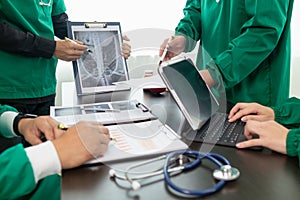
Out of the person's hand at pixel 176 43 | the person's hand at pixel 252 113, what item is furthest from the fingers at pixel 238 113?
the person's hand at pixel 176 43

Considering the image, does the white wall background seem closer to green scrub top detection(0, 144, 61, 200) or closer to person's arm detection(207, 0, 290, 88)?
person's arm detection(207, 0, 290, 88)

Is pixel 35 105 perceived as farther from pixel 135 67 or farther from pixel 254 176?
pixel 254 176

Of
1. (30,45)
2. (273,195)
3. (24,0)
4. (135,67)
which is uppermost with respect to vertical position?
(24,0)

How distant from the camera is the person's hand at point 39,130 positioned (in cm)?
91

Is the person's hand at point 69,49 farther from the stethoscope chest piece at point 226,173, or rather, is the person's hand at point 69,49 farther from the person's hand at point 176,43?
the stethoscope chest piece at point 226,173

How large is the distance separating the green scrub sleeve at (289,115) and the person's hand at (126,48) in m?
0.65

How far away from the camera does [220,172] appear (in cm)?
A: 72

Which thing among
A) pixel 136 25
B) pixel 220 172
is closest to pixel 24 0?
pixel 136 25

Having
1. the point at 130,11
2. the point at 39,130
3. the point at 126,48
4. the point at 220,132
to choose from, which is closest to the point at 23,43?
the point at 126,48

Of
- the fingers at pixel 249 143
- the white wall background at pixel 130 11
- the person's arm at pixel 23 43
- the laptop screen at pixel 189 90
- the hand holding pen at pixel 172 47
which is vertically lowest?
the fingers at pixel 249 143

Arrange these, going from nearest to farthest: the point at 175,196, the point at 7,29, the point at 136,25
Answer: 1. the point at 175,196
2. the point at 7,29
3. the point at 136,25

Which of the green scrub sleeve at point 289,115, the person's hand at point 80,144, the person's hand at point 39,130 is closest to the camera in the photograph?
the person's hand at point 80,144

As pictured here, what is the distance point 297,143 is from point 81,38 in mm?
1026

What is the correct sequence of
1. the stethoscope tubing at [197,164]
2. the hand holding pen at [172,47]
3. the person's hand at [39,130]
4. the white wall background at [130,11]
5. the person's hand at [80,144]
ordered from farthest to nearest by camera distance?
the white wall background at [130,11], the hand holding pen at [172,47], the person's hand at [39,130], the person's hand at [80,144], the stethoscope tubing at [197,164]
